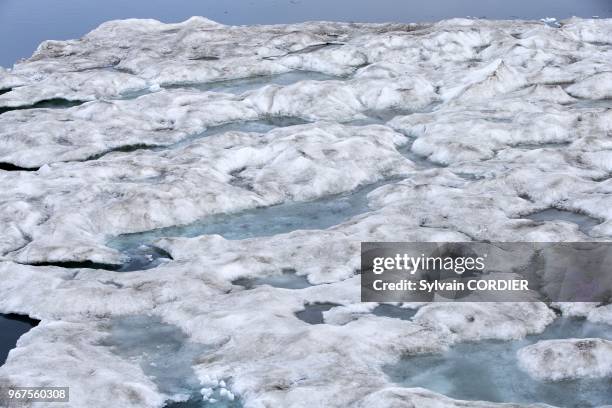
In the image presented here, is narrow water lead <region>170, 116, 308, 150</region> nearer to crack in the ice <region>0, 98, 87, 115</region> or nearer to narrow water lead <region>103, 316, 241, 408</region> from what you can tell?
crack in the ice <region>0, 98, 87, 115</region>

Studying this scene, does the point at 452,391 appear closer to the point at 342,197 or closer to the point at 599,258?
the point at 599,258

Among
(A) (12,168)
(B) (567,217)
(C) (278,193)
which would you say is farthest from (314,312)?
(A) (12,168)

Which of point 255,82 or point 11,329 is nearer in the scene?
point 11,329

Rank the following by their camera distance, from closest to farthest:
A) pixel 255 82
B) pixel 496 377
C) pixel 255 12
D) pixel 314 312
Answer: pixel 496 377
pixel 314 312
pixel 255 82
pixel 255 12

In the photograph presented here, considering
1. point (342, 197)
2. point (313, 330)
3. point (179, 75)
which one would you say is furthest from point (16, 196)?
point (179, 75)

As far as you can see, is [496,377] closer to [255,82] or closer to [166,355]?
[166,355]

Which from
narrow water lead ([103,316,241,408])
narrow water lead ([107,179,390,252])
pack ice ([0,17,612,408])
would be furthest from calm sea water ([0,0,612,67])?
narrow water lead ([103,316,241,408])

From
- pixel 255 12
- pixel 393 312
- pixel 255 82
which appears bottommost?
pixel 393 312
